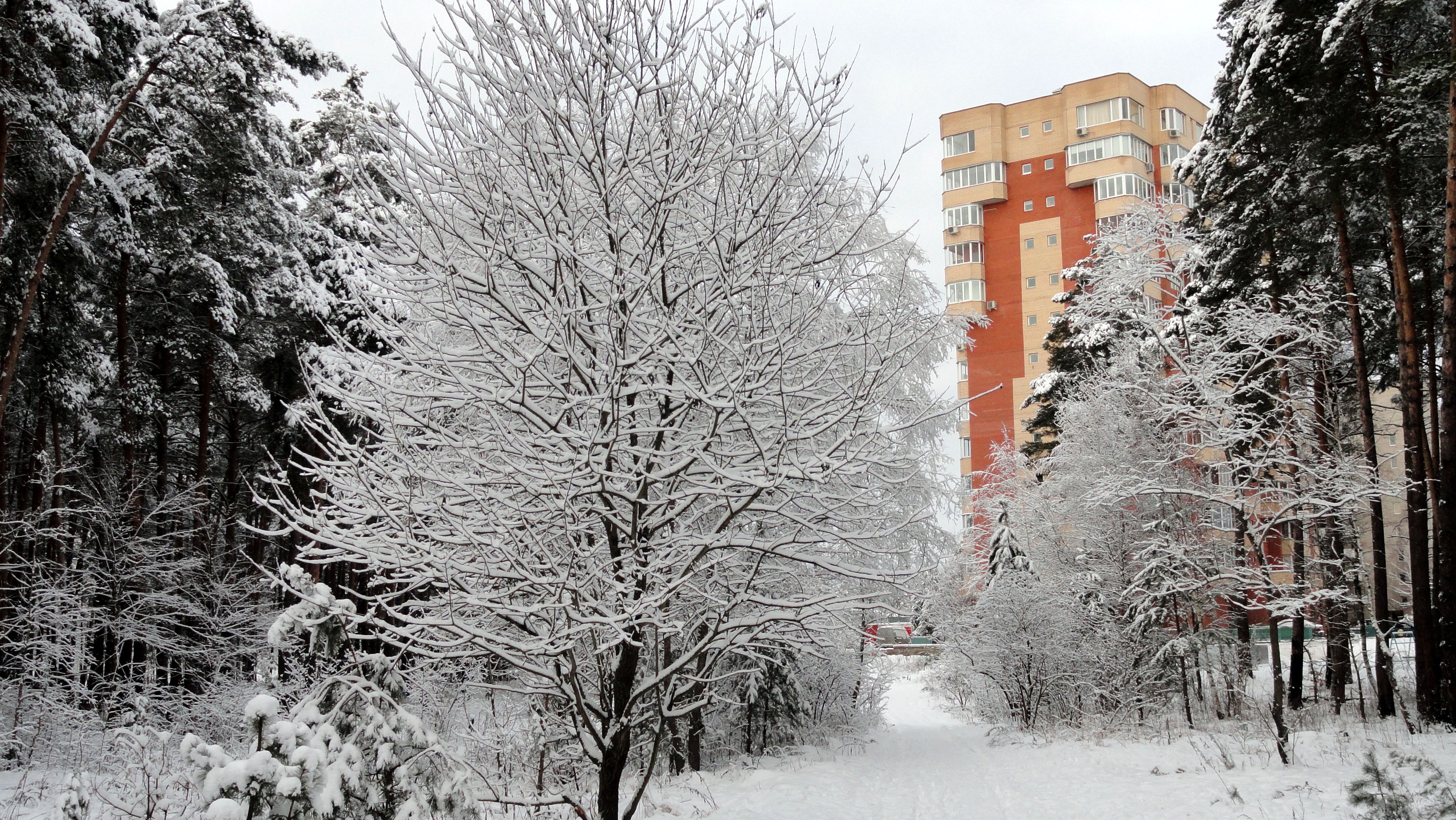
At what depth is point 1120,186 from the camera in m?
44.2

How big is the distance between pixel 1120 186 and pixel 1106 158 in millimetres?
1755

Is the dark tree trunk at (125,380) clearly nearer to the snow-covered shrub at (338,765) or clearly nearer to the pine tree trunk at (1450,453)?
the snow-covered shrub at (338,765)

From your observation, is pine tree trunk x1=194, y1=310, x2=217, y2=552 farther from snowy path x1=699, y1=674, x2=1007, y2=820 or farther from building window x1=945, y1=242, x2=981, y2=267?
building window x1=945, y1=242, x2=981, y2=267

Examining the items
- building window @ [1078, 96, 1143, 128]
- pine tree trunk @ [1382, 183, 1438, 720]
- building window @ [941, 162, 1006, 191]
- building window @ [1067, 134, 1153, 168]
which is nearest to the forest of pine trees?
pine tree trunk @ [1382, 183, 1438, 720]

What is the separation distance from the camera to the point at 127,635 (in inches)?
561

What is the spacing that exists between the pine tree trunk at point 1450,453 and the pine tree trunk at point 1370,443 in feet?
3.38

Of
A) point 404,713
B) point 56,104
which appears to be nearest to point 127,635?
point 56,104

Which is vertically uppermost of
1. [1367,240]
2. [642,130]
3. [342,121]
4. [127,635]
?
[342,121]

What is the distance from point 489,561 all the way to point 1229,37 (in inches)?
588

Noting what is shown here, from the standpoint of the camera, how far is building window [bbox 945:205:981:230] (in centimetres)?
4809

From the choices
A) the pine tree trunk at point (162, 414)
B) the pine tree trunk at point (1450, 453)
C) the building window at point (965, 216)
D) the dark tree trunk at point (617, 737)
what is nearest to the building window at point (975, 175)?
the building window at point (965, 216)

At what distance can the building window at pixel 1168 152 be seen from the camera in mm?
46281

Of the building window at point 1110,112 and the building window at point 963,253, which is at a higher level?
the building window at point 1110,112

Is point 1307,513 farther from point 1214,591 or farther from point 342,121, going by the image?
point 342,121
